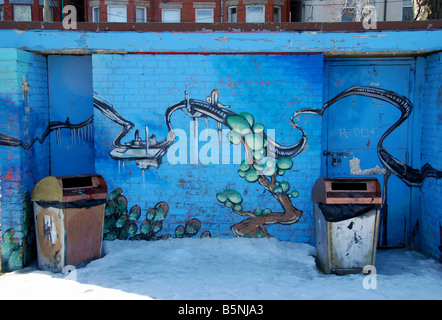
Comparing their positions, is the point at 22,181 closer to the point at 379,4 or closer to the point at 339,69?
the point at 339,69

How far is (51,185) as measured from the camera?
17.7 ft

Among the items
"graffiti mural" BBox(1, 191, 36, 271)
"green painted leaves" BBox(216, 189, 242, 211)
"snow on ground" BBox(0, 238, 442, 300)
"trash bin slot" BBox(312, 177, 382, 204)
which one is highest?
"trash bin slot" BBox(312, 177, 382, 204)

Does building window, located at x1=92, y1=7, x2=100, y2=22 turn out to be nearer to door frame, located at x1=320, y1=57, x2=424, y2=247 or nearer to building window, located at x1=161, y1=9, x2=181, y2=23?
building window, located at x1=161, y1=9, x2=181, y2=23

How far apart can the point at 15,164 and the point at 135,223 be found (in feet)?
5.90

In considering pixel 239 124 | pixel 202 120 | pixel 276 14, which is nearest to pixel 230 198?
pixel 239 124

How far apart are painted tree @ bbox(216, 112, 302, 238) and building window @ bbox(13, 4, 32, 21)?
1837cm

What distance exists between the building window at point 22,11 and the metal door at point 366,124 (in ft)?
61.5

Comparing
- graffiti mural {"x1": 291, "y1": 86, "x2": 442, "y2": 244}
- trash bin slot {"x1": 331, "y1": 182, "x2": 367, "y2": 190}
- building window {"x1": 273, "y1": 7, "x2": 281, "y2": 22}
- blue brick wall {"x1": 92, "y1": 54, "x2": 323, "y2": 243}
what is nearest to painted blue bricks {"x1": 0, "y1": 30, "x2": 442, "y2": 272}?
blue brick wall {"x1": 92, "y1": 54, "x2": 323, "y2": 243}

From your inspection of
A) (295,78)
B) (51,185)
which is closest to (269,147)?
(295,78)

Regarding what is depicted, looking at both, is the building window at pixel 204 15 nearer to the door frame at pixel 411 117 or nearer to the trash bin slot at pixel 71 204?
the door frame at pixel 411 117

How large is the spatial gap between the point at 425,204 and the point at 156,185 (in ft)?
12.8

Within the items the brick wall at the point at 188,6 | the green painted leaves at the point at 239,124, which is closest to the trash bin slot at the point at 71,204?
the green painted leaves at the point at 239,124

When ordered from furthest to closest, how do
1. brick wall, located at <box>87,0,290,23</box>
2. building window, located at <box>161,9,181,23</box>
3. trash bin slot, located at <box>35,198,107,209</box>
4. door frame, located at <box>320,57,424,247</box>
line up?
1. building window, located at <box>161,9,181,23</box>
2. brick wall, located at <box>87,0,290,23</box>
3. door frame, located at <box>320,57,424,247</box>
4. trash bin slot, located at <box>35,198,107,209</box>

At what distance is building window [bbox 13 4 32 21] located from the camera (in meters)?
20.8
